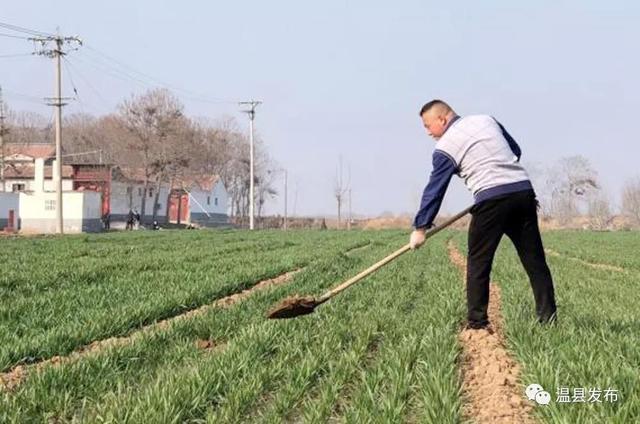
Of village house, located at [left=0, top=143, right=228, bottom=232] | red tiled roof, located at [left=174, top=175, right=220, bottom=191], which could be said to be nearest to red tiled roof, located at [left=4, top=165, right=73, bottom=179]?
village house, located at [left=0, top=143, right=228, bottom=232]

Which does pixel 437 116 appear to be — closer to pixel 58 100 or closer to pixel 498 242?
pixel 498 242

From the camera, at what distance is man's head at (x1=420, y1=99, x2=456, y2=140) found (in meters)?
6.05

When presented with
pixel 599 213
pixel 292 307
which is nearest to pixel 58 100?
pixel 292 307

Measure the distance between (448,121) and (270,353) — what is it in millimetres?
2588

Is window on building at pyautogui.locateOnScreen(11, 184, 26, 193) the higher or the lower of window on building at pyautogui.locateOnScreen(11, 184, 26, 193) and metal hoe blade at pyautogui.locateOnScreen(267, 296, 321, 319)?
the higher

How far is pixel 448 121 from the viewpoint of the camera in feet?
19.9

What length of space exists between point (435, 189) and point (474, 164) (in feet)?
1.41

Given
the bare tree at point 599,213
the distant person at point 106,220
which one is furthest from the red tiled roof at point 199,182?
the bare tree at point 599,213

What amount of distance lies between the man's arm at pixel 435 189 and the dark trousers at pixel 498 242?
363mm

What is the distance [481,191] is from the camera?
19.4ft

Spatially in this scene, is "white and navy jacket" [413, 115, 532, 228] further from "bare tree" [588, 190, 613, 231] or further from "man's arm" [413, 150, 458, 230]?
"bare tree" [588, 190, 613, 231]

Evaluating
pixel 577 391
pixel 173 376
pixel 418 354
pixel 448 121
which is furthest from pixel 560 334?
pixel 173 376

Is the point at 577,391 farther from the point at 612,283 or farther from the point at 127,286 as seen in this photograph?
the point at 612,283

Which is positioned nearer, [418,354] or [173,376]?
[173,376]
